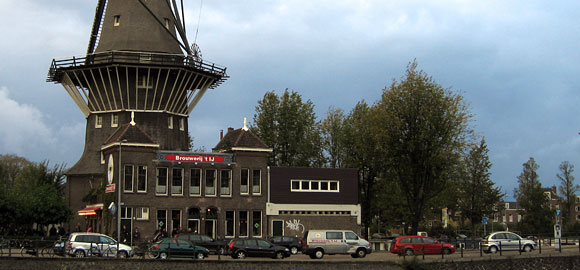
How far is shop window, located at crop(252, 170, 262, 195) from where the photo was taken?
55062 mm

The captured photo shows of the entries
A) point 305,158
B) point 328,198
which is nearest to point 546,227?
point 305,158

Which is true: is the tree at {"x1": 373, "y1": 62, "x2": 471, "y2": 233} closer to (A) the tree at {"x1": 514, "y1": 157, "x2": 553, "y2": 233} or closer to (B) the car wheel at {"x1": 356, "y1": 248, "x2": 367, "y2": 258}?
(B) the car wheel at {"x1": 356, "y1": 248, "x2": 367, "y2": 258}

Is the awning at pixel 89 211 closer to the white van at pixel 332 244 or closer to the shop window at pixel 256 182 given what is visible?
the shop window at pixel 256 182

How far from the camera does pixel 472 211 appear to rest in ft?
220

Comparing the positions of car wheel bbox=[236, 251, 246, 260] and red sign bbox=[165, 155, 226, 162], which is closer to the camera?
car wheel bbox=[236, 251, 246, 260]

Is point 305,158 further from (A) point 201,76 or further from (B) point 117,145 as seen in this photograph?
(B) point 117,145

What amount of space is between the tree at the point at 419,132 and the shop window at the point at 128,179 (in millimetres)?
19335

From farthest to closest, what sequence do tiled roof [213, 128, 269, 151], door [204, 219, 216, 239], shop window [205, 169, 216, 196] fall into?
tiled roof [213, 128, 269, 151] < shop window [205, 169, 216, 196] < door [204, 219, 216, 239]

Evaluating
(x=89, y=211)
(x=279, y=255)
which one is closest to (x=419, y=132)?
(x=279, y=255)

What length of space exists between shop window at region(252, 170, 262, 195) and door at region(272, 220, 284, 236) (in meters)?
2.78

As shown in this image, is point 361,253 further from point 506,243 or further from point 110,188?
point 110,188

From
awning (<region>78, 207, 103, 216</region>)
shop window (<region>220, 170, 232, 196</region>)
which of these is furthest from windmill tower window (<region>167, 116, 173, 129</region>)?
awning (<region>78, 207, 103, 216</region>)

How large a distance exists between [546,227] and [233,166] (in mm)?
49403

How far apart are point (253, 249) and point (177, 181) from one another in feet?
50.8
